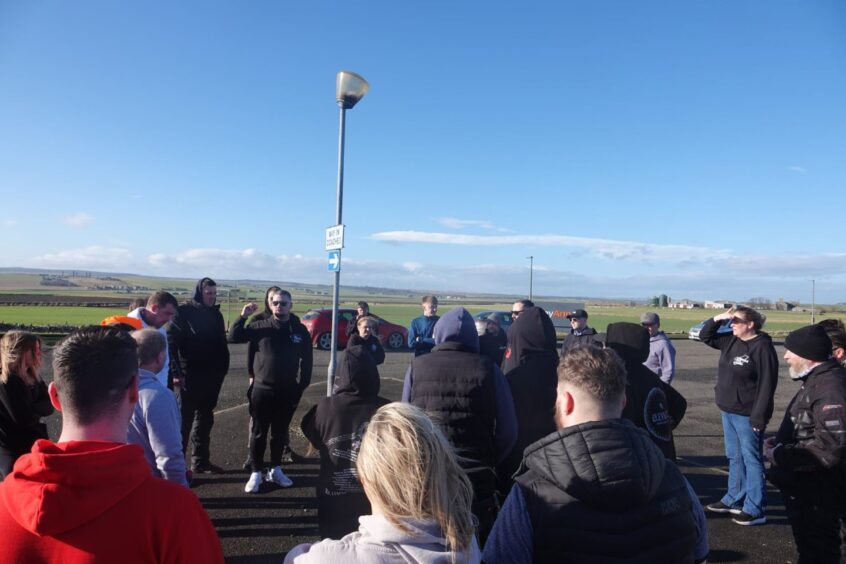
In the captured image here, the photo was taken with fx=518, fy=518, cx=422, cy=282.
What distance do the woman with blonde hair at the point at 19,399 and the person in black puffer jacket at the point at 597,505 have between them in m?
3.25

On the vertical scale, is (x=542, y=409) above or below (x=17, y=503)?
below

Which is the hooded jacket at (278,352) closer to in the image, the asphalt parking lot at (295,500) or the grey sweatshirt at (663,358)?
the asphalt parking lot at (295,500)

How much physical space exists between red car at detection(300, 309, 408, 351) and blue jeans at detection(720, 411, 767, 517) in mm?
13509

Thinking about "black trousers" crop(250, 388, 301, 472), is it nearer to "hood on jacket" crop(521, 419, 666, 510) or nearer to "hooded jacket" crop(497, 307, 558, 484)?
"hooded jacket" crop(497, 307, 558, 484)

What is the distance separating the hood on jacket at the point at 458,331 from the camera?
10.9 feet

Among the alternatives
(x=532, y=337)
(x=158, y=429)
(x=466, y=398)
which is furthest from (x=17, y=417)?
(x=532, y=337)

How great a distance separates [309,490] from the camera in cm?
A: 536

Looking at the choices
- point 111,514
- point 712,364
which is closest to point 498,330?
point 111,514

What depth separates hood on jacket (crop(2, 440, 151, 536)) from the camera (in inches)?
53.4

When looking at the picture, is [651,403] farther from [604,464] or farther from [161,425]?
[161,425]

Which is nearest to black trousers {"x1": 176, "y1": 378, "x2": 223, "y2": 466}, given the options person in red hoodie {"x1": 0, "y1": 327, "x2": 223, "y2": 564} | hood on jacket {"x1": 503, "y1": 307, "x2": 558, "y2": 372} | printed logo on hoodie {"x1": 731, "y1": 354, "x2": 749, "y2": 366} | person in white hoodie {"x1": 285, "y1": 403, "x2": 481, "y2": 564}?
hood on jacket {"x1": 503, "y1": 307, "x2": 558, "y2": 372}

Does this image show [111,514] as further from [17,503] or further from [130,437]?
[130,437]

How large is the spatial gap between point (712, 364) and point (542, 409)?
15708mm

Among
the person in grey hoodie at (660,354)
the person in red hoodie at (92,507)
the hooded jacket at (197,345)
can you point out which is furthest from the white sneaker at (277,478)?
the person in grey hoodie at (660,354)
